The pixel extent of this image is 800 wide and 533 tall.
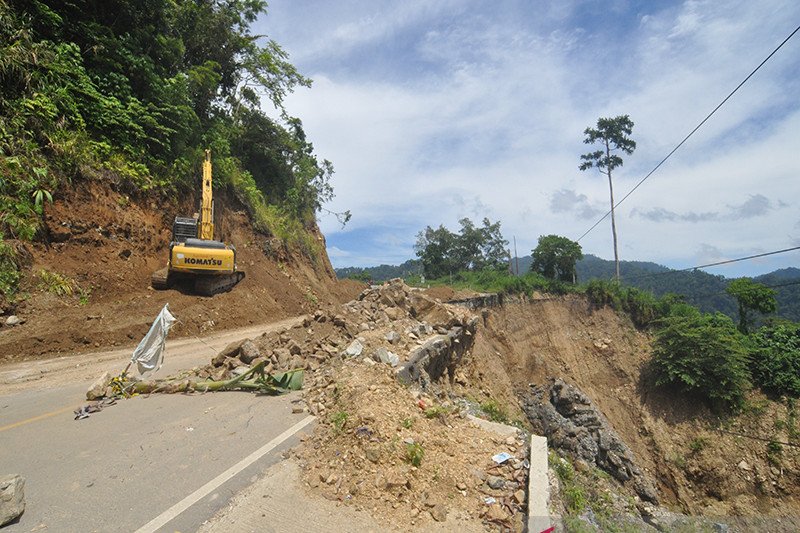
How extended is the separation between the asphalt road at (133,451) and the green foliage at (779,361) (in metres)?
22.9

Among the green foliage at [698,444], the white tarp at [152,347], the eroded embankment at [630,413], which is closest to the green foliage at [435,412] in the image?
the white tarp at [152,347]

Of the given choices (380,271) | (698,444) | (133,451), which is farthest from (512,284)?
(380,271)

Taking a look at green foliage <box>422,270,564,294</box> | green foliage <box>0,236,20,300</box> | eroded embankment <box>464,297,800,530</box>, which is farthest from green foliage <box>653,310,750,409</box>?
green foliage <box>0,236,20,300</box>

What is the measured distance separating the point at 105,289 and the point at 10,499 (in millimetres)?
8398

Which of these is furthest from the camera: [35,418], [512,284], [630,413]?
[512,284]

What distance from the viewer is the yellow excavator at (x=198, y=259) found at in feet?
35.6

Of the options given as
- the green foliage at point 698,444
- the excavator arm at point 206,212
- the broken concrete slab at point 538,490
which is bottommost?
the green foliage at point 698,444

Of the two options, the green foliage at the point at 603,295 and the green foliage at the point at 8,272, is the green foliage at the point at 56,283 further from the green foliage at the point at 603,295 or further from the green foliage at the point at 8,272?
the green foliage at the point at 603,295

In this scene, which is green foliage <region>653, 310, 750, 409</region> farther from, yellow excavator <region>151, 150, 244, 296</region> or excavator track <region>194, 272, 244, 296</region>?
yellow excavator <region>151, 150, 244, 296</region>

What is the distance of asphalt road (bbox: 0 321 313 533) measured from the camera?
10.00 feet

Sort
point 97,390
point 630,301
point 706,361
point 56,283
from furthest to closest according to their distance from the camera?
point 630,301 < point 706,361 < point 56,283 < point 97,390

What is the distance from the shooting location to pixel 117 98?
36.3 ft

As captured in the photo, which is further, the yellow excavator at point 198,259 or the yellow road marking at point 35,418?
the yellow excavator at point 198,259

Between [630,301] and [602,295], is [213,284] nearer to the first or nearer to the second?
[602,295]
